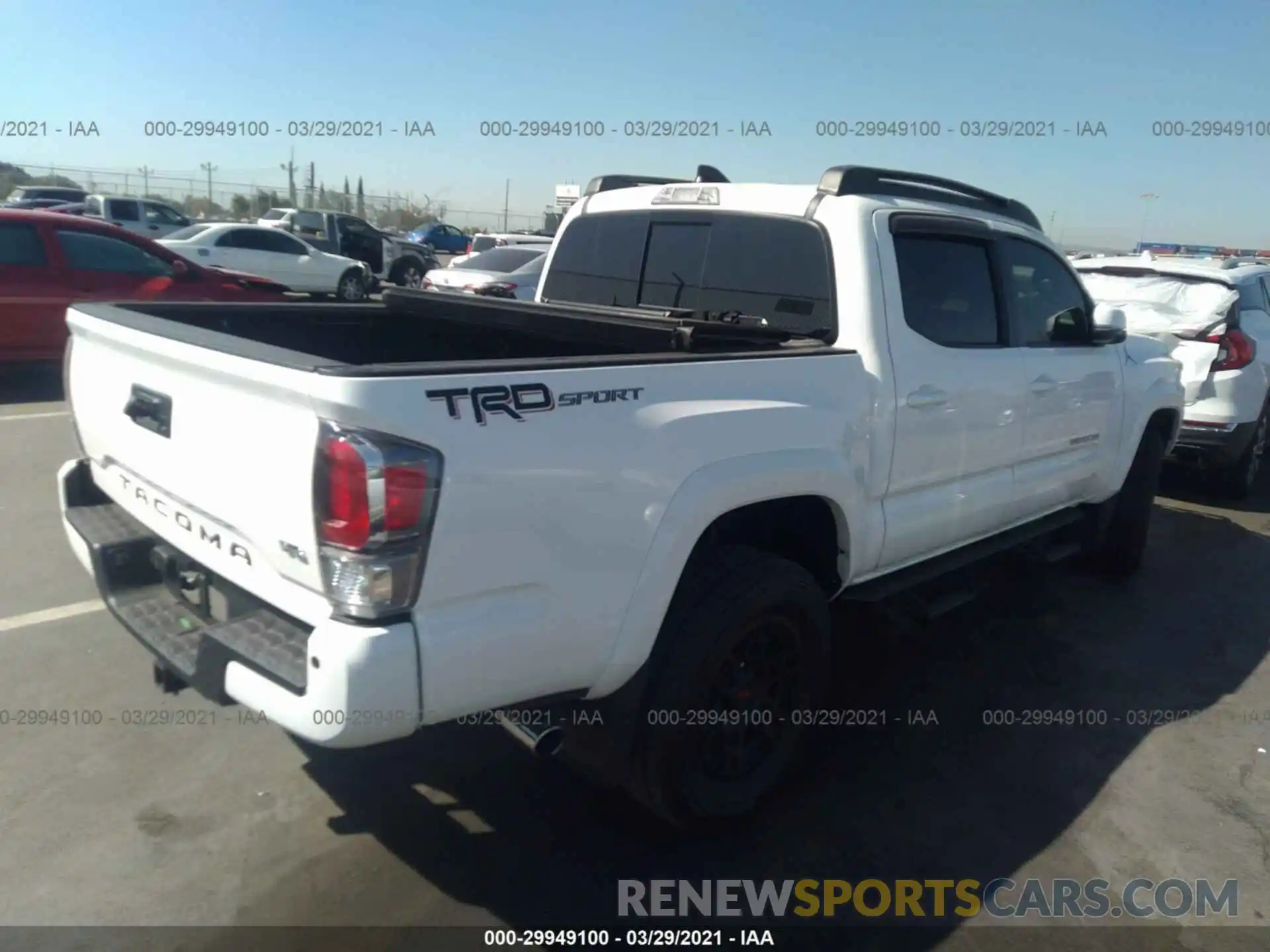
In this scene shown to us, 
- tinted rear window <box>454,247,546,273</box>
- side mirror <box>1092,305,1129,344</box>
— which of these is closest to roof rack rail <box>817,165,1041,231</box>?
side mirror <box>1092,305,1129,344</box>

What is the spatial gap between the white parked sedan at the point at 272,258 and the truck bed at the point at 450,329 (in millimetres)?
13846

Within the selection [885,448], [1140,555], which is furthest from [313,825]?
[1140,555]

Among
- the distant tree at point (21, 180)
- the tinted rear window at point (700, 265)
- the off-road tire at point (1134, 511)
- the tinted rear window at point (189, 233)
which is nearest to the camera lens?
the tinted rear window at point (700, 265)

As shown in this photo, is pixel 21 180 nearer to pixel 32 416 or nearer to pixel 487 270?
pixel 487 270

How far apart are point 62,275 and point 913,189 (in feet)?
28.5

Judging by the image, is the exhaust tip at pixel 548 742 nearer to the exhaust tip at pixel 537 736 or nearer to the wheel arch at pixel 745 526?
the exhaust tip at pixel 537 736

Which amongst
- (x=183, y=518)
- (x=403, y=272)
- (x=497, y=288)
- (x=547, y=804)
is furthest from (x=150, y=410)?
(x=403, y=272)

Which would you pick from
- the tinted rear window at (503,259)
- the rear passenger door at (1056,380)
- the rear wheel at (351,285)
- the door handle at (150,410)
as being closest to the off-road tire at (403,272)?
the rear wheel at (351,285)

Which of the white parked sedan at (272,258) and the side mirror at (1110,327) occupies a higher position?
the side mirror at (1110,327)

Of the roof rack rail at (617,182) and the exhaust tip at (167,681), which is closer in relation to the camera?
the exhaust tip at (167,681)

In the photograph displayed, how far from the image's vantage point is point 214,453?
8.21ft

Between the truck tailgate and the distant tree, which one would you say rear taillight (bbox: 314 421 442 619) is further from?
the distant tree

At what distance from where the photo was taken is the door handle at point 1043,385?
4.28 metres

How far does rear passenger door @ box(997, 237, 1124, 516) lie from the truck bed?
1.39 m
